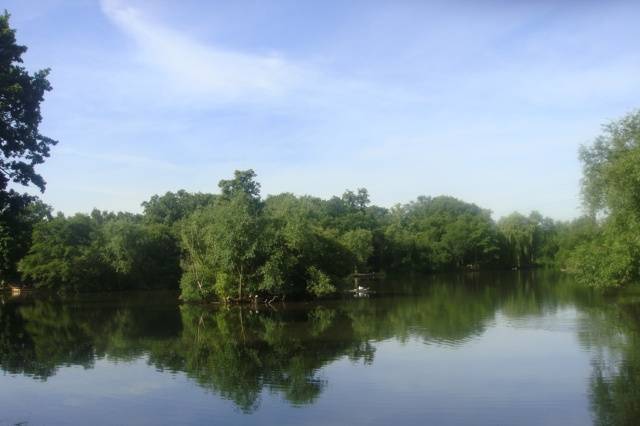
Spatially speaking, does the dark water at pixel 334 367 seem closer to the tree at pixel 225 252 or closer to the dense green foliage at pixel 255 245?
the tree at pixel 225 252

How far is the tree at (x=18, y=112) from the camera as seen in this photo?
19.0 meters

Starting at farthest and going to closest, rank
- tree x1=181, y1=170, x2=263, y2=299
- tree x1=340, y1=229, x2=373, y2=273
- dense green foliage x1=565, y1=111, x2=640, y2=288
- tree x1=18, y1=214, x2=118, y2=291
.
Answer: tree x1=340, y1=229, x2=373, y2=273 < tree x1=18, y1=214, x2=118, y2=291 < tree x1=181, y1=170, x2=263, y2=299 < dense green foliage x1=565, y1=111, x2=640, y2=288

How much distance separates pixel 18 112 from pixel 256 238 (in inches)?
1148

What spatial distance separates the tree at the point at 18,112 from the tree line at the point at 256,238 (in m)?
0.03

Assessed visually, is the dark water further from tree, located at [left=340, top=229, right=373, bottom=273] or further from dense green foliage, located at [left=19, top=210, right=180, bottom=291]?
tree, located at [left=340, top=229, right=373, bottom=273]

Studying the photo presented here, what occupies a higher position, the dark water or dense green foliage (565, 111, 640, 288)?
dense green foliage (565, 111, 640, 288)

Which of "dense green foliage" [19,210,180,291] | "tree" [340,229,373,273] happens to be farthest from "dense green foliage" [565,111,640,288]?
"dense green foliage" [19,210,180,291]

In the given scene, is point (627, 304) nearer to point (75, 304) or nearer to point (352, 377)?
point (352, 377)

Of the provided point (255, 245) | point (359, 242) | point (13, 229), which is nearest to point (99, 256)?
point (255, 245)

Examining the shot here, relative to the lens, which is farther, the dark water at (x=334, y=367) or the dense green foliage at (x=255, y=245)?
the dense green foliage at (x=255, y=245)

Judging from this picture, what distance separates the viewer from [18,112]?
19.4m

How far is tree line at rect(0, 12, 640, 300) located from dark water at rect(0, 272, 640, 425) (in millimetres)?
4794

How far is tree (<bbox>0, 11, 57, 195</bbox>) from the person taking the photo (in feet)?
62.2

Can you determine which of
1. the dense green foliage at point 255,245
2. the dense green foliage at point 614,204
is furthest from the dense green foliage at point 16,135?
the dense green foliage at point 614,204
